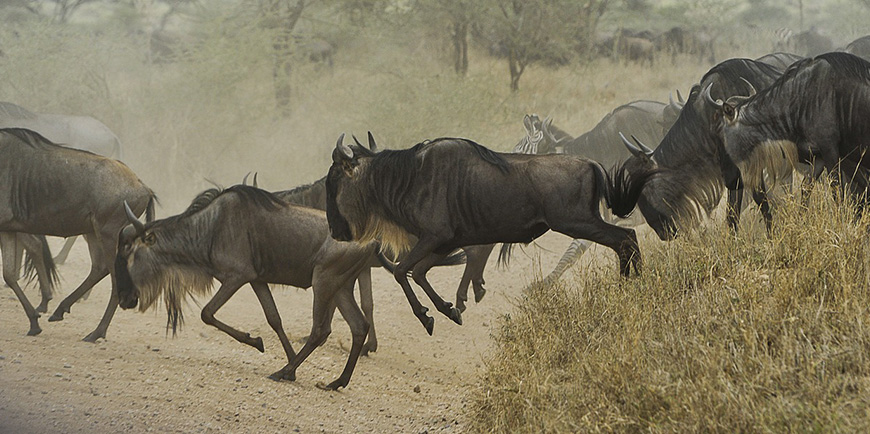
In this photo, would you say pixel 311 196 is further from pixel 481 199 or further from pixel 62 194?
pixel 481 199

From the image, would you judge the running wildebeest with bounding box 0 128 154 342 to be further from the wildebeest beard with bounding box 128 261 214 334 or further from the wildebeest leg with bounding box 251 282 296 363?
the wildebeest leg with bounding box 251 282 296 363

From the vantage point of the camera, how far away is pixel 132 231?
7.34 metres

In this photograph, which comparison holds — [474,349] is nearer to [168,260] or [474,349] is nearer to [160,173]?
[168,260]

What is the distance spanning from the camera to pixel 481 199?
5957 mm

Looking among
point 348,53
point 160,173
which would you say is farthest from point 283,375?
point 348,53

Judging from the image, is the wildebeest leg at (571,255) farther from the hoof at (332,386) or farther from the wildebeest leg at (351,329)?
the hoof at (332,386)

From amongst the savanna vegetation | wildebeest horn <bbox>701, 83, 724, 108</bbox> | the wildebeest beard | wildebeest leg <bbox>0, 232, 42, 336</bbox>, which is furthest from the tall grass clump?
wildebeest leg <bbox>0, 232, 42, 336</bbox>

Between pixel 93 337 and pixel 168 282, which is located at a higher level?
pixel 168 282

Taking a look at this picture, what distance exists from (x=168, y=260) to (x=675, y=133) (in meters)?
3.58

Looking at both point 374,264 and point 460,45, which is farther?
point 460,45

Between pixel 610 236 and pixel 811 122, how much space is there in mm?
1472

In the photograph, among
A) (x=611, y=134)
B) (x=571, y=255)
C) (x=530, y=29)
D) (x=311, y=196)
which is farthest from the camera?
(x=530, y=29)

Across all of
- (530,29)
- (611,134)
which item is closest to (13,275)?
(611,134)

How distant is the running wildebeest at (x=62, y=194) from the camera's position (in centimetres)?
841
